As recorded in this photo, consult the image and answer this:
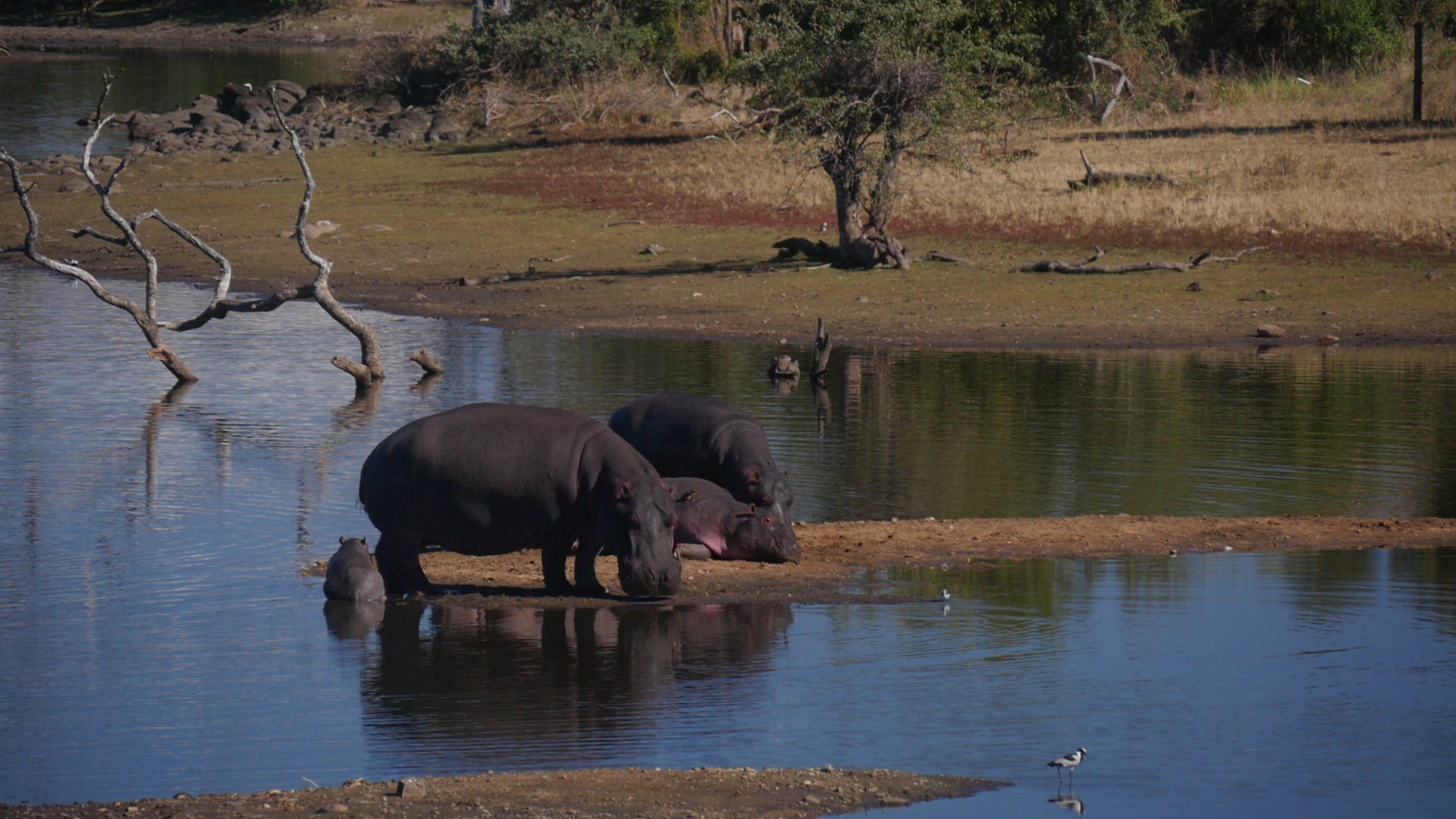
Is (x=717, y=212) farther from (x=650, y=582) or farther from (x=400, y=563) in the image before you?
(x=650, y=582)

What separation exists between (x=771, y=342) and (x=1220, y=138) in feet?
64.2

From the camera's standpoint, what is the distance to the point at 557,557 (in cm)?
1091

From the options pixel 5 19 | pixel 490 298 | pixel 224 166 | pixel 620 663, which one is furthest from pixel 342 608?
pixel 5 19

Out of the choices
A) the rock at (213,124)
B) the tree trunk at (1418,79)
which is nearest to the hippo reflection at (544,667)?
the tree trunk at (1418,79)

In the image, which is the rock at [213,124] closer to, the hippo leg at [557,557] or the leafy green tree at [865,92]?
the leafy green tree at [865,92]

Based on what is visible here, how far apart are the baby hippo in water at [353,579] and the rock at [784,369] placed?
1034 centimetres

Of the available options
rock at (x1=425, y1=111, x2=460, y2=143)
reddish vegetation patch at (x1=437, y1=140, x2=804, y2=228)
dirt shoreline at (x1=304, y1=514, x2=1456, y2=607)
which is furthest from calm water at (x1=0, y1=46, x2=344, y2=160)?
dirt shoreline at (x1=304, y1=514, x2=1456, y2=607)

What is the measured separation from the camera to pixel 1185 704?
9.11m

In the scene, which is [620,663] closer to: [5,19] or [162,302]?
[162,302]

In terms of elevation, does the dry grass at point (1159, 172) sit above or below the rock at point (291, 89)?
below

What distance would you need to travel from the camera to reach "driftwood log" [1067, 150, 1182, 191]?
33.5 meters

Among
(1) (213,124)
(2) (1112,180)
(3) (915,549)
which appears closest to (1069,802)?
(3) (915,549)

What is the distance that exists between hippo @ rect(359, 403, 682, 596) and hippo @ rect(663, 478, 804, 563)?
4.00 ft

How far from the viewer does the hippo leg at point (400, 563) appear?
10.9m
